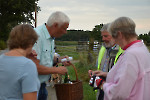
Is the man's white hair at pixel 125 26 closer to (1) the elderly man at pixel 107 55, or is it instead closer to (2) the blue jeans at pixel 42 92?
(1) the elderly man at pixel 107 55

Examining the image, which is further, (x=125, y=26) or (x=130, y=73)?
(x=125, y=26)

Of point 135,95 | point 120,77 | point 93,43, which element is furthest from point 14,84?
point 93,43

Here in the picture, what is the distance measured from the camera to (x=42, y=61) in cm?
294

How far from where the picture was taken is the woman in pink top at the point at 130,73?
1.90 metres

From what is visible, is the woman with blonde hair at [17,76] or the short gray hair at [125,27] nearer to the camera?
the woman with blonde hair at [17,76]

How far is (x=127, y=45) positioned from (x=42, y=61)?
1.40 meters

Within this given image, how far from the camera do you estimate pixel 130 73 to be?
189 centimetres

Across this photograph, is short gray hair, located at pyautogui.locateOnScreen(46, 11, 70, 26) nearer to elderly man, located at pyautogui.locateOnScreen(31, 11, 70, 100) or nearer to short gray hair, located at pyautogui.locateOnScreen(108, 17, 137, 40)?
elderly man, located at pyautogui.locateOnScreen(31, 11, 70, 100)

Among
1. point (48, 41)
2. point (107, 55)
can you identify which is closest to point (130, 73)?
point (48, 41)

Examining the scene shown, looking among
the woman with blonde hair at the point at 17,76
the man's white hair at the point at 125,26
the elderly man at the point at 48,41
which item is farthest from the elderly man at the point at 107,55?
the woman with blonde hair at the point at 17,76

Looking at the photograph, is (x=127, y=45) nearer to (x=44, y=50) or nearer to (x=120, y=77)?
(x=120, y=77)

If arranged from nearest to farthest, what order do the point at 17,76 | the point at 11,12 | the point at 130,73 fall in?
the point at 17,76 < the point at 130,73 < the point at 11,12

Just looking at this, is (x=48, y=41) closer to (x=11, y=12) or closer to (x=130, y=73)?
(x=130, y=73)

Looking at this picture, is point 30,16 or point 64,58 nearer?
point 64,58
